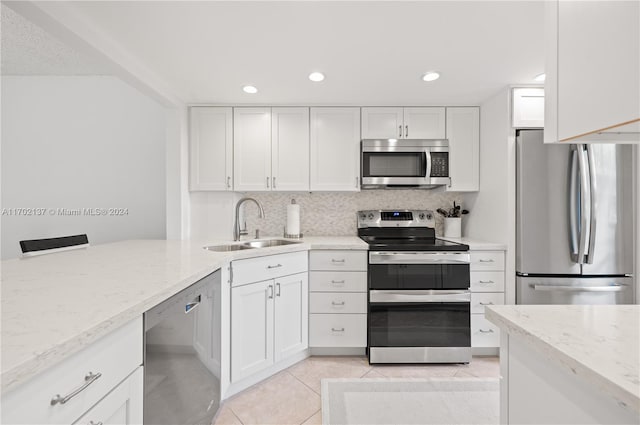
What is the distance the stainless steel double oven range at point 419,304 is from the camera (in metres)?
2.40

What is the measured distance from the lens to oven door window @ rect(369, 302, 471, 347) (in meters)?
2.40

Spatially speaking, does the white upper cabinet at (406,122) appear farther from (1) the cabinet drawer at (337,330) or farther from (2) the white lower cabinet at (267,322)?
(1) the cabinet drawer at (337,330)

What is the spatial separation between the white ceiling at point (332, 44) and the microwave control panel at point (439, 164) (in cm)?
53

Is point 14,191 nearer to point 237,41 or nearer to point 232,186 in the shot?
point 232,186

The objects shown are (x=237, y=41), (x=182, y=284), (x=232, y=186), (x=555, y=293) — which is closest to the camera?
(x=182, y=284)

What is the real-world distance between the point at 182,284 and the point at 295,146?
1.91 m

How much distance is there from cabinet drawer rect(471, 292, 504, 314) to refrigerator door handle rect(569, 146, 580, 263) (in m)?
0.61

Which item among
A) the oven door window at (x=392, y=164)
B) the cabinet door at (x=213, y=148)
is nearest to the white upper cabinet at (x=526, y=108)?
the oven door window at (x=392, y=164)

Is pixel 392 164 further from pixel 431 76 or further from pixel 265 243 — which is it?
pixel 265 243

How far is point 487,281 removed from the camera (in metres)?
2.47

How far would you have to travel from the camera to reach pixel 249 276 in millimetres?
2051

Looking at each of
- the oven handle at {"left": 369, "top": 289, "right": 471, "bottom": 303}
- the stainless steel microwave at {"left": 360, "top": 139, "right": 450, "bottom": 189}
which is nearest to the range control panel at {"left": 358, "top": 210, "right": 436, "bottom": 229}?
the stainless steel microwave at {"left": 360, "top": 139, "right": 450, "bottom": 189}

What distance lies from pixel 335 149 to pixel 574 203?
6.31 ft

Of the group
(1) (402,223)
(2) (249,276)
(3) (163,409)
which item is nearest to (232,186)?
(2) (249,276)
